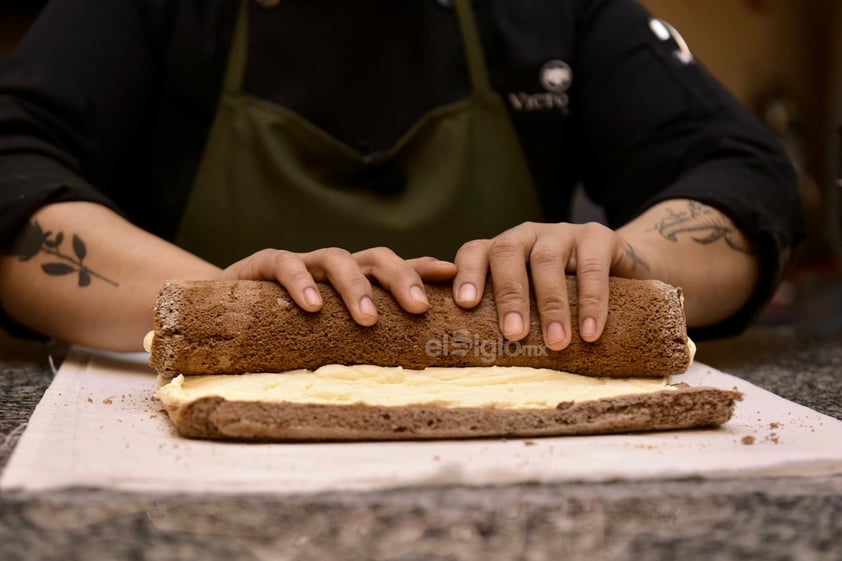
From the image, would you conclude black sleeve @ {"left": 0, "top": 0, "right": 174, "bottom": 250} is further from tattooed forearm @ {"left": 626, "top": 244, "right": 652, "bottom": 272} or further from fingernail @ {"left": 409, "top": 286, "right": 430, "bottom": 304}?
tattooed forearm @ {"left": 626, "top": 244, "right": 652, "bottom": 272}

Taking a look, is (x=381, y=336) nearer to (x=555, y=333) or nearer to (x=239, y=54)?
(x=555, y=333)

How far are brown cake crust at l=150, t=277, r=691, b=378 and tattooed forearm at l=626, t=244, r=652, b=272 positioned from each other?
0.38 ft

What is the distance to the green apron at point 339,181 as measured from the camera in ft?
3.58

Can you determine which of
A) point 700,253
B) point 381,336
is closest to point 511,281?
point 381,336

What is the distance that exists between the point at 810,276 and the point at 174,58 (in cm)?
169

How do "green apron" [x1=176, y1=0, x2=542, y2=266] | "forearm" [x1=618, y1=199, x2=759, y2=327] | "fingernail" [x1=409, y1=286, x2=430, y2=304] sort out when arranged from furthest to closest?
"green apron" [x1=176, y1=0, x2=542, y2=266] → "forearm" [x1=618, y1=199, x2=759, y2=327] → "fingernail" [x1=409, y1=286, x2=430, y2=304]

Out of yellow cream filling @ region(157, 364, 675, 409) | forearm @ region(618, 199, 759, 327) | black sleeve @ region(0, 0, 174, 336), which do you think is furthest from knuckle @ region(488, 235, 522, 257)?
black sleeve @ region(0, 0, 174, 336)

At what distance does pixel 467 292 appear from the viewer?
0.69 metres

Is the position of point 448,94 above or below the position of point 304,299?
above

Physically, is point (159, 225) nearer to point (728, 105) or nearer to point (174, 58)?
point (174, 58)

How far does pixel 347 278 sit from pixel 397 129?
0.51 metres

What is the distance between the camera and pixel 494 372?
677mm

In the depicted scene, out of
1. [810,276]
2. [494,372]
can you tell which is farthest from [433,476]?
[810,276]

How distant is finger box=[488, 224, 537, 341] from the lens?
68 cm
